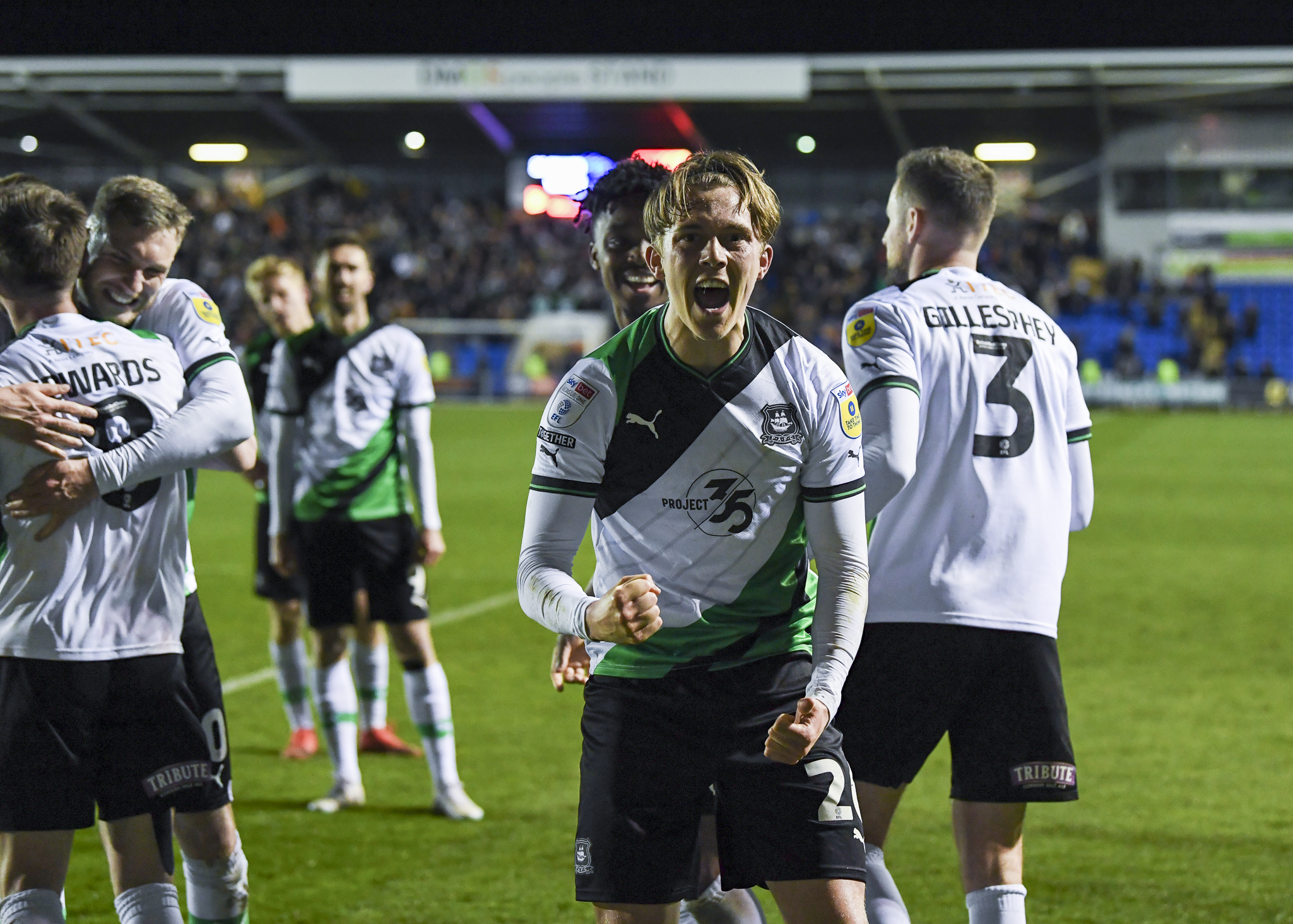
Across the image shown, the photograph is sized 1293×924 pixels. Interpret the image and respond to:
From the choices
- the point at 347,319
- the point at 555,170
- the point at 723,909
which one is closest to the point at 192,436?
the point at 723,909

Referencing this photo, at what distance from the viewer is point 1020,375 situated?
346cm

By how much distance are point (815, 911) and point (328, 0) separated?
38097 mm

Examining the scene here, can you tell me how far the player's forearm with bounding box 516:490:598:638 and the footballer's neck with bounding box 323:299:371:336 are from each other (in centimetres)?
344

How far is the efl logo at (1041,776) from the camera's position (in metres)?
3.31

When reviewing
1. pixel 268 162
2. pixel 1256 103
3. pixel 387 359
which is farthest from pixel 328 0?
pixel 387 359

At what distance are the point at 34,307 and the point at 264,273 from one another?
12.3 ft

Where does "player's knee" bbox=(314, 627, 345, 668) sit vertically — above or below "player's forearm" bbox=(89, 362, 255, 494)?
below

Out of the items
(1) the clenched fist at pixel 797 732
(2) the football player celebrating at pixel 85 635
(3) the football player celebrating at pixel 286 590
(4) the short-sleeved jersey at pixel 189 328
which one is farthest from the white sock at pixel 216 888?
(3) the football player celebrating at pixel 286 590

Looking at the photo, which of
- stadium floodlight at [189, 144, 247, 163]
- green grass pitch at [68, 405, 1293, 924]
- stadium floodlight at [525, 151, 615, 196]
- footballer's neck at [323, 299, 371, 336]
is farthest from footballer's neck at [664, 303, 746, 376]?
stadium floodlight at [189, 144, 247, 163]

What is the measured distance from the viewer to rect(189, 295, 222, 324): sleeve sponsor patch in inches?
137

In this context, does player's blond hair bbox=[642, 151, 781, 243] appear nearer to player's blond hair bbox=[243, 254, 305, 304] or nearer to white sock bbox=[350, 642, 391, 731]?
white sock bbox=[350, 642, 391, 731]

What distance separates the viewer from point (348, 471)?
6.00 m

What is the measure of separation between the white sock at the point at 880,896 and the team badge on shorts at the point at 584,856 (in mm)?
957

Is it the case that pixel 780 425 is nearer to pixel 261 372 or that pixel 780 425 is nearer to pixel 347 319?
pixel 347 319
